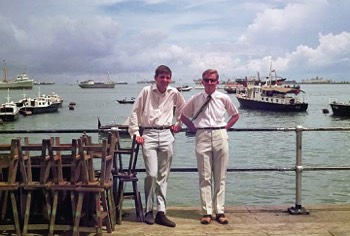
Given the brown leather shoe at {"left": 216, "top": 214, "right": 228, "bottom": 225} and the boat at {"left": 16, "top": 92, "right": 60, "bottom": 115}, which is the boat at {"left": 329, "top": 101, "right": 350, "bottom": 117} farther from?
the brown leather shoe at {"left": 216, "top": 214, "right": 228, "bottom": 225}

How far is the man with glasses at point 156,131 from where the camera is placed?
19.4 feet

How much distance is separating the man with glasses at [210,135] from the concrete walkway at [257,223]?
24 cm

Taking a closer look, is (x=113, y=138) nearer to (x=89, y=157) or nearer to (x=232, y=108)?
(x=89, y=157)

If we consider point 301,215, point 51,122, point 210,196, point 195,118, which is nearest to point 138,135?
point 195,118

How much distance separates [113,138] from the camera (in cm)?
593

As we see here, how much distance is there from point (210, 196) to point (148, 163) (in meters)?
0.92

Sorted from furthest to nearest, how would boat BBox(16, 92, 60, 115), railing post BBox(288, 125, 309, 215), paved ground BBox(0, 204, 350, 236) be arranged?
1. boat BBox(16, 92, 60, 115)
2. railing post BBox(288, 125, 309, 215)
3. paved ground BBox(0, 204, 350, 236)

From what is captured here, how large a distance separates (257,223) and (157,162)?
1467 mm

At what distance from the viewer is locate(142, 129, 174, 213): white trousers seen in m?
5.91

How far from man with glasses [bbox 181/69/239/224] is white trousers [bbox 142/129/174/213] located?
14.9 inches

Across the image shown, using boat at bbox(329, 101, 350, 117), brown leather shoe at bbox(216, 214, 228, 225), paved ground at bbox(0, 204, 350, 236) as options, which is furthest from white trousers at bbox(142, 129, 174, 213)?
boat at bbox(329, 101, 350, 117)

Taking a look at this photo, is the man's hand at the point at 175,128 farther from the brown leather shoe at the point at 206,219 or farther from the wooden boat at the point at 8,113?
the wooden boat at the point at 8,113

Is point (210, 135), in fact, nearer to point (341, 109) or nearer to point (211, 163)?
point (211, 163)

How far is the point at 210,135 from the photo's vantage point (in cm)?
600
